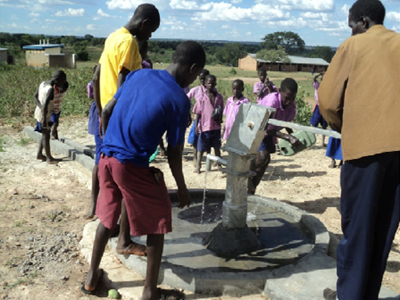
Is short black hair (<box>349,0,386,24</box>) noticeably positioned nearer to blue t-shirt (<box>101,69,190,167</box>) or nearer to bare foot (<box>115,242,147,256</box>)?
blue t-shirt (<box>101,69,190,167</box>)

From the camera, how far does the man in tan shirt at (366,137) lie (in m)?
1.96

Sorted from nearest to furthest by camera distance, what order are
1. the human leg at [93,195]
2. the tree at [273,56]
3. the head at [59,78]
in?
the human leg at [93,195], the head at [59,78], the tree at [273,56]

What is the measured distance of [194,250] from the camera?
3.07 m

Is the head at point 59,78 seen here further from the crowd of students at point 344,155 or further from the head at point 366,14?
the head at point 366,14

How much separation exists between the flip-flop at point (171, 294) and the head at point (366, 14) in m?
1.88

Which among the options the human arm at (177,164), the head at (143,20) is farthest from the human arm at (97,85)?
the human arm at (177,164)

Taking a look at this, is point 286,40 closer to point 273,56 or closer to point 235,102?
point 273,56

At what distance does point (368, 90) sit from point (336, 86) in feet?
0.51

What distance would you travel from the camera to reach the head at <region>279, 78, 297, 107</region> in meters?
4.04

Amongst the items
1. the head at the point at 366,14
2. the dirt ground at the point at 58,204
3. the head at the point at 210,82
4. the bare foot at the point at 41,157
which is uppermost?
the head at the point at 366,14

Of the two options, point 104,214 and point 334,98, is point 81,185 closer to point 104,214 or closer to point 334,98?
point 104,214

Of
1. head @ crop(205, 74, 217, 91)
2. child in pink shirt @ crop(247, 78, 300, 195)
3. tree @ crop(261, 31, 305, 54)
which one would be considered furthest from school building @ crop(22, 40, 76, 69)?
tree @ crop(261, 31, 305, 54)

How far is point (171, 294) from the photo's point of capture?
250cm

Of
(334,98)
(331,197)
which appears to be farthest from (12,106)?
(334,98)
